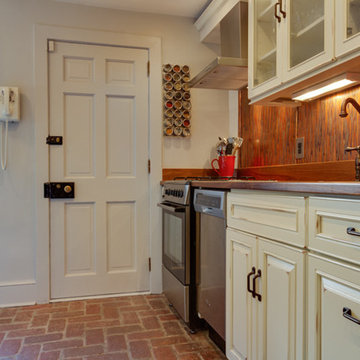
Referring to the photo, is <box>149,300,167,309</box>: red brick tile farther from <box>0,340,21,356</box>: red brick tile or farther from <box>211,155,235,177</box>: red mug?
<box>211,155,235,177</box>: red mug

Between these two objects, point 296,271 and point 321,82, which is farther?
point 321,82

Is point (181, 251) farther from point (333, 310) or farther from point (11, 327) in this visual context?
point (333, 310)

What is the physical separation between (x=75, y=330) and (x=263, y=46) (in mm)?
2111

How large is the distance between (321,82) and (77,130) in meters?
1.89

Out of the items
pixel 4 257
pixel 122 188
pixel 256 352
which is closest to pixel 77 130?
pixel 122 188

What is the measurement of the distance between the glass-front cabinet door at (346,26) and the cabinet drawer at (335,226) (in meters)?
0.64

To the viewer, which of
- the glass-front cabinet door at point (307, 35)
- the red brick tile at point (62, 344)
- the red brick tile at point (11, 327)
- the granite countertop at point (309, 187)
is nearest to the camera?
the granite countertop at point (309, 187)

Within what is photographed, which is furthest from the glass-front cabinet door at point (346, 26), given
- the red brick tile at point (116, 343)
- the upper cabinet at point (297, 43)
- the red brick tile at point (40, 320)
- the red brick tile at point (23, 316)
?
the red brick tile at point (23, 316)

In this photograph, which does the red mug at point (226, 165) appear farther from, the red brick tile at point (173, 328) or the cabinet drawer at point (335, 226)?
the cabinet drawer at point (335, 226)

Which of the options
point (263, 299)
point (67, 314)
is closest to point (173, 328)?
point (67, 314)

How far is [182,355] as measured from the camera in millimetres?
1928

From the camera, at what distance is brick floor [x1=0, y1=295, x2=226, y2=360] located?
1938mm

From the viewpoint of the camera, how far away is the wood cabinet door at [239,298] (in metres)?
1.51

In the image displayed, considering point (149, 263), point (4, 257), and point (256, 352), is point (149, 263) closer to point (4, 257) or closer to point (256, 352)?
point (4, 257)
